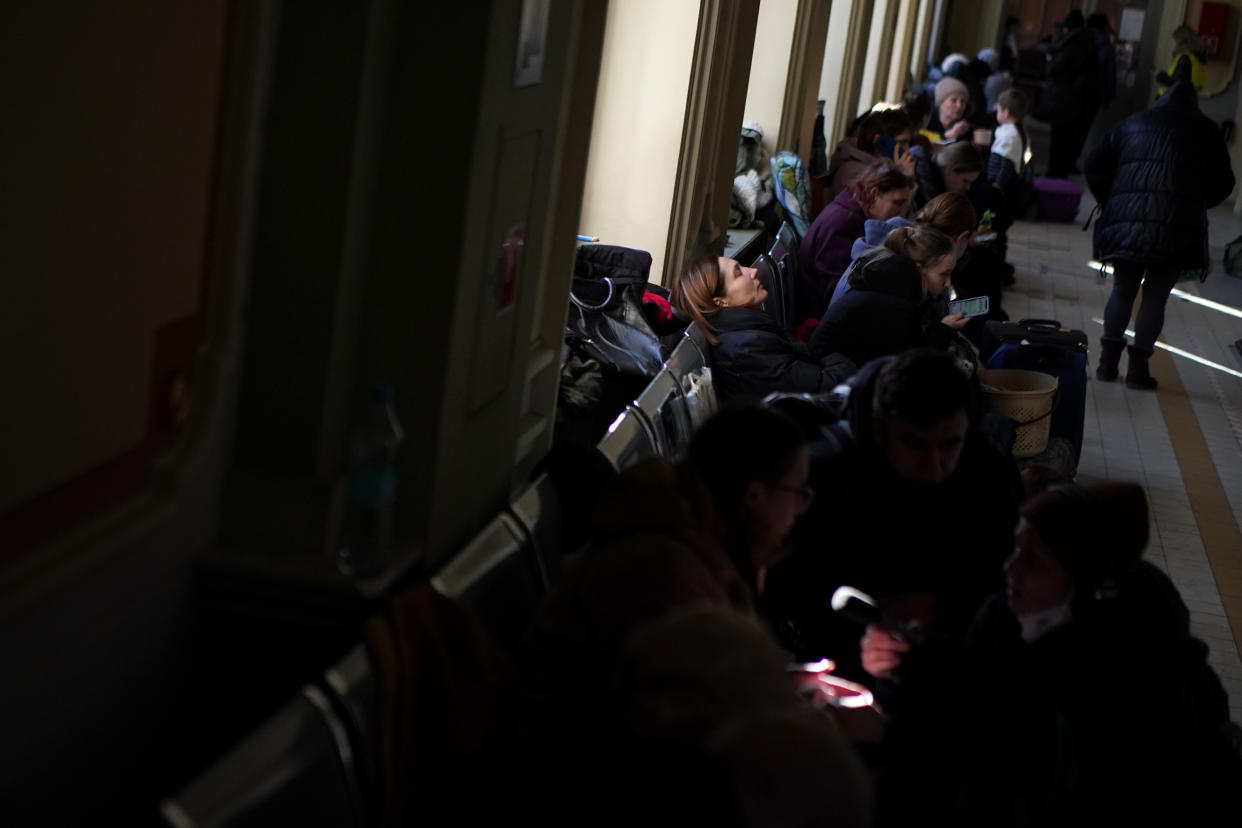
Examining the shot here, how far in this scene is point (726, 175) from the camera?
21.5ft

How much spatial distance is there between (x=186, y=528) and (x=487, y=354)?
759 millimetres

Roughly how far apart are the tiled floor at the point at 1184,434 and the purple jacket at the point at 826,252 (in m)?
1.49

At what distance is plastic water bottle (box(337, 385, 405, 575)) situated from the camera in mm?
2619

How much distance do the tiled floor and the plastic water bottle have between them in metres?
3.05

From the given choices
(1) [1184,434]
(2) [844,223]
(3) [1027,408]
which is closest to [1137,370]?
(1) [1184,434]

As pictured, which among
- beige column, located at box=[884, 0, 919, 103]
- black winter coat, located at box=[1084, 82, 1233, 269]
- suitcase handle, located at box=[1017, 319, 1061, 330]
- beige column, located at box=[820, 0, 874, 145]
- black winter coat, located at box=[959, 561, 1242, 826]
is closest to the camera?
black winter coat, located at box=[959, 561, 1242, 826]

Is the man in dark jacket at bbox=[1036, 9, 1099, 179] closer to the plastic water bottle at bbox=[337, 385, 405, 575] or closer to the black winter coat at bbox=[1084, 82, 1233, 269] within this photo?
the black winter coat at bbox=[1084, 82, 1233, 269]

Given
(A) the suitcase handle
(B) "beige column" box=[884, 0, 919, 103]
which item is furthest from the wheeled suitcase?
(B) "beige column" box=[884, 0, 919, 103]

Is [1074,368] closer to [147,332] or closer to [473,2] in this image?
[473,2]

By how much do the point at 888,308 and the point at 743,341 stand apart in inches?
25.3

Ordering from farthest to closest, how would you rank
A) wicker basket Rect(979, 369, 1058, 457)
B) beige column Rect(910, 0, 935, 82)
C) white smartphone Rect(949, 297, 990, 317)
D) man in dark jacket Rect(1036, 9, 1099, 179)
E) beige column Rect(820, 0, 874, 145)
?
beige column Rect(910, 0, 935, 82), man in dark jacket Rect(1036, 9, 1099, 179), beige column Rect(820, 0, 874, 145), white smartphone Rect(949, 297, 990, 317), wicker basket Rect(979, 369, 1058, 457)

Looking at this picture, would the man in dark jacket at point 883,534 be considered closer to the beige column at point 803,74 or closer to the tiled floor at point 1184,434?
the tiled floor at point 1184,434

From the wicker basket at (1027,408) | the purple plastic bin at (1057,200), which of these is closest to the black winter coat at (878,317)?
the wicker basket at (1027,408)

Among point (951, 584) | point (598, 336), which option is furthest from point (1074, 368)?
point (951, 584)
